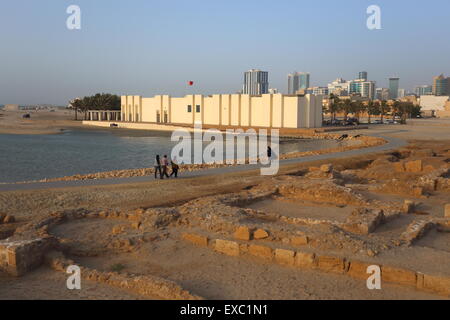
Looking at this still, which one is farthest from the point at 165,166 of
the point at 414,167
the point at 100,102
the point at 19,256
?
the point at 100,102

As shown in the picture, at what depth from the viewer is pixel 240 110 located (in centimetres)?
7138

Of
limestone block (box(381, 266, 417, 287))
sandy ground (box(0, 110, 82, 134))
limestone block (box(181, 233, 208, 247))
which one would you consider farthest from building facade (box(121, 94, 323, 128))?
limestone block (box(381, 266, 417, 287))

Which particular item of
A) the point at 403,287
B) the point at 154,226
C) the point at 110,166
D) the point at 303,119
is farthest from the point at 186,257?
the point at 303,119

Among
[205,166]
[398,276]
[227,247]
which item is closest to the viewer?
[398,276]

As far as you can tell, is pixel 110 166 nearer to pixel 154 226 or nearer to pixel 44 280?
pixel 154 226

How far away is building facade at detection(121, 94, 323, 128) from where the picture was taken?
6588 centimetres

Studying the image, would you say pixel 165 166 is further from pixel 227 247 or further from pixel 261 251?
pixel 261 251

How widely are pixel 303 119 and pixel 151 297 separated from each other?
61.8 metres

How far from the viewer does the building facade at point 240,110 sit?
6588 centimetres

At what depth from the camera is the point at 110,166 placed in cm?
3409

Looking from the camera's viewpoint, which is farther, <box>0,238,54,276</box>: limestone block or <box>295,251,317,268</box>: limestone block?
<box>295,251,317,268</box>: limestone block

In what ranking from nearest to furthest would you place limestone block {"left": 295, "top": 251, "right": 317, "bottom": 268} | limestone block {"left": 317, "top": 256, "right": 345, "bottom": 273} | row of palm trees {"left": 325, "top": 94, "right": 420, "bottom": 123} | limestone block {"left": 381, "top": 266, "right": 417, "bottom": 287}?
limestone block {"left": 381, "top": 266, "right": 417, "bottom": 287} → limestone block {"left": 317, "top": 256, "right": 345, "bottom": 273} → limestone block {"left": 295, "top": 251, "right": 317, "bottom": 268} → row of palm trees {"left": 325, "top": 94, "right": 420, "bottom": 123}

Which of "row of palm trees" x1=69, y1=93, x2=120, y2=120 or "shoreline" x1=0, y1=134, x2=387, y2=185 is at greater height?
"row of palm trees" x1=69, y1=93, x2=120, y2=120

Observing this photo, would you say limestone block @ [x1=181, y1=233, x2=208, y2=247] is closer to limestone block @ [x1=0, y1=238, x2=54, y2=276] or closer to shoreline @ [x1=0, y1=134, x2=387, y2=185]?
limestone block @ [x1=0, y1=238, x2=54, y2=276]
